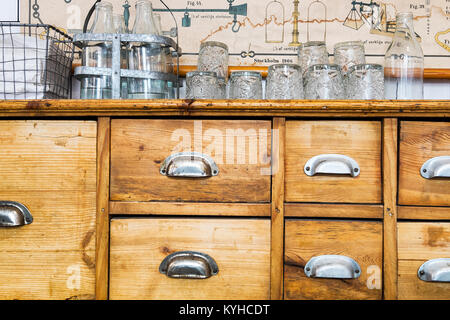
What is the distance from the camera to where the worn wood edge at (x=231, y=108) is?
807 millimetres

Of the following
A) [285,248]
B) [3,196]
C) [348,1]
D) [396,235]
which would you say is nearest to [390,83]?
[348,1]

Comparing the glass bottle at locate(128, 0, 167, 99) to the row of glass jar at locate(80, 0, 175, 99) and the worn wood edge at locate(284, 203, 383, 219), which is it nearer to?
the row of glass jar at locate(80, 0, 175, 99)

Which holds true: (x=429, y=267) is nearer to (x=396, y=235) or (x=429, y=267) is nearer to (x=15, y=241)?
(x=396, y=235)

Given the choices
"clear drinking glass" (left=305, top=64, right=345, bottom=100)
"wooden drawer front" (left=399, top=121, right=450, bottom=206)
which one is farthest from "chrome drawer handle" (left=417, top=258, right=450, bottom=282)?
"clear drinking glass" (left=305, top=64, right=345, bottom=100)

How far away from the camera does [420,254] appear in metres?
0.82

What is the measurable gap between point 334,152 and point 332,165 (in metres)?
0.04

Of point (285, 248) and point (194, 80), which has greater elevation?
point (194, 80)

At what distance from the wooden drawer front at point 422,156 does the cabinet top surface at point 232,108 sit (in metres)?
0.03

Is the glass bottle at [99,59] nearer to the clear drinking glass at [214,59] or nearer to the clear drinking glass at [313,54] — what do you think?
the clear drinking glass at [214,59]

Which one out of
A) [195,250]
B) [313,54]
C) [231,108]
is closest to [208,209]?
[195,250]

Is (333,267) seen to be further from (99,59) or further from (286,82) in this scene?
(99,59)

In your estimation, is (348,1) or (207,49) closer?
(207,49)
